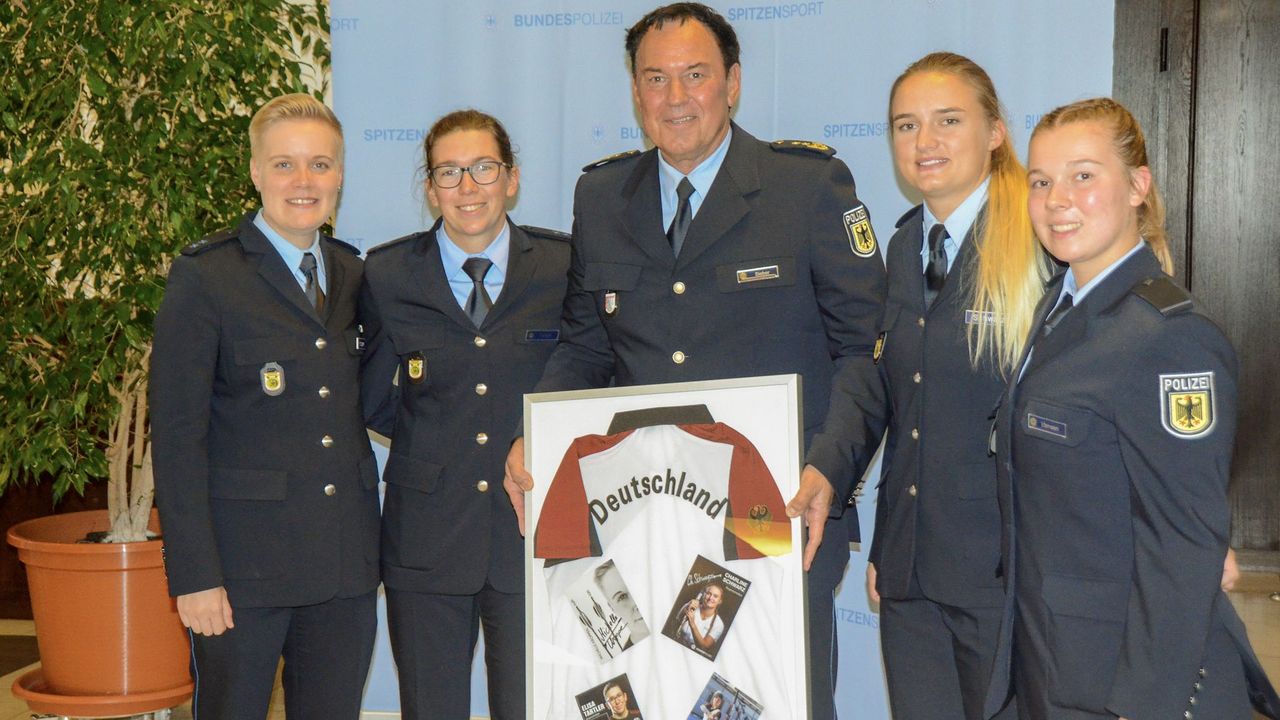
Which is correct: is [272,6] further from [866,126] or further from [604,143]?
[866,126]

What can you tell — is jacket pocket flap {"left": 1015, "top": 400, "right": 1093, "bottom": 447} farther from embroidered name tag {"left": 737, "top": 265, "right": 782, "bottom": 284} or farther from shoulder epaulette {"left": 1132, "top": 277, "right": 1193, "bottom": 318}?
embroidered name tag {"left": 737, "top": 265, "right": 782, "bottom": 284}

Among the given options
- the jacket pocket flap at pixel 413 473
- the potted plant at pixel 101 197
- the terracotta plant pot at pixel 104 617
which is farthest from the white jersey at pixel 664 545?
the terracotta plant pot at pixel 104 617

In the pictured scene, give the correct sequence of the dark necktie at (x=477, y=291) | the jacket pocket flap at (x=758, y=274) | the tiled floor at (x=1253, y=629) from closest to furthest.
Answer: the jacket pocket flap at (x=758, y=274) < the dark necktie at (x=477, y=291) < the tiled floor at (x=1253, y=629)

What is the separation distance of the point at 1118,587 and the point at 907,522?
22.4 inches

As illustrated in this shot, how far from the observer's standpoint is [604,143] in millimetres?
3898

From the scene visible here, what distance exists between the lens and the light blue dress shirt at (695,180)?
2518 mm

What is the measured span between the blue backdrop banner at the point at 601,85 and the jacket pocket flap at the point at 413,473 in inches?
57.6

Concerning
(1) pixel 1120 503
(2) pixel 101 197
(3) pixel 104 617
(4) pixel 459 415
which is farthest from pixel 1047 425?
(3) pixel 104 617

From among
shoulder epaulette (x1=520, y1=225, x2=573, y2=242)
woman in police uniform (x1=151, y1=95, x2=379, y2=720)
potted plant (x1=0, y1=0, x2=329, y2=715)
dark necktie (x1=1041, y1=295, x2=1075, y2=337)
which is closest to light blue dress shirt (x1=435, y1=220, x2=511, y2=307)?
shoulder epaulette (x1=520, y1=225, x2=573, y2=242)

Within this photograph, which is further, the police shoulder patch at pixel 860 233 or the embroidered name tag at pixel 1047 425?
the police shoulder patch at pixel 860 233

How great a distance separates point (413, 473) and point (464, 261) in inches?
21.0

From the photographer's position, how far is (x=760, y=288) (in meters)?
2.43

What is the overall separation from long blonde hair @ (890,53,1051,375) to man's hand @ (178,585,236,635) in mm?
1651

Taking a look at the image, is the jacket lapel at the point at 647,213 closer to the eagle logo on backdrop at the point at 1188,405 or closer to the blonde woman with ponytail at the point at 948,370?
the blonde woman with ponytail at the point at 948,370
